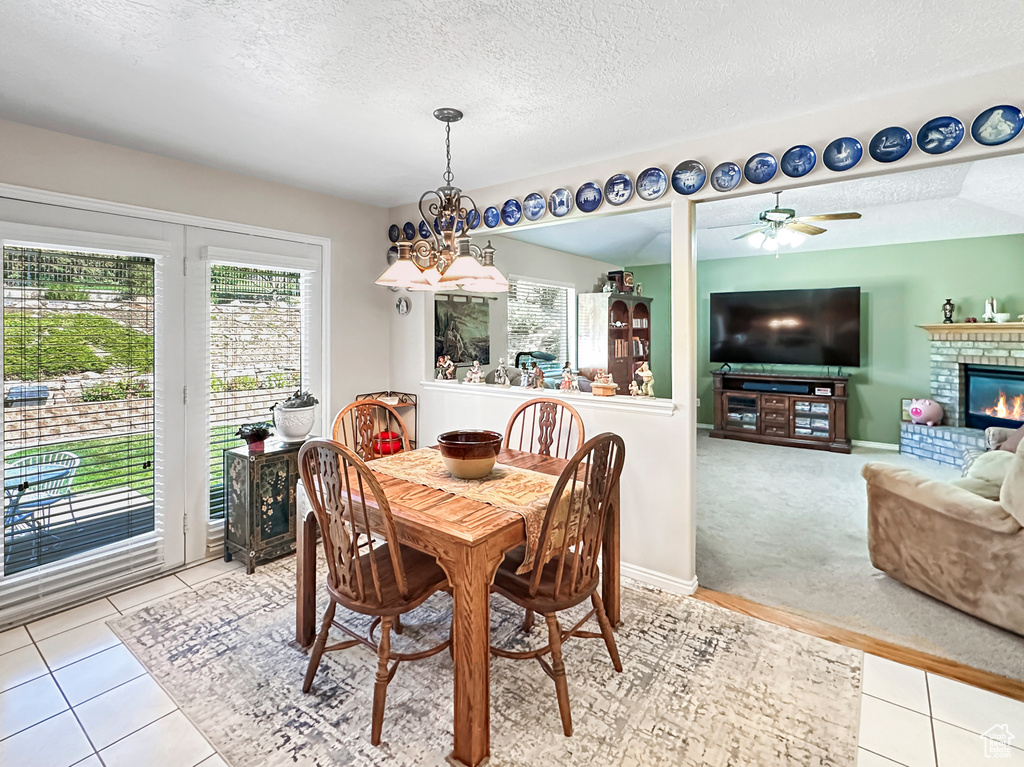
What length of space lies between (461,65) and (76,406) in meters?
2.56

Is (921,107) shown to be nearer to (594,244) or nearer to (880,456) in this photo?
(594,244)

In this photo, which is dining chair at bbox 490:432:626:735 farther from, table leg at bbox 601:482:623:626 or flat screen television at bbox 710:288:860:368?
flat screen television at bbox 710:288:860:368

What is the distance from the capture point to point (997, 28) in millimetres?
1713

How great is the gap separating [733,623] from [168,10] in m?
3.30

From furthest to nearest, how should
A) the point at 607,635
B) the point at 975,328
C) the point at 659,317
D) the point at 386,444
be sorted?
the point at 659,317
the point at 975,328
the point at 386,444
the point at 607,635

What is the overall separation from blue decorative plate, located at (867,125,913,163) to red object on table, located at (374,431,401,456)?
3.14 metres

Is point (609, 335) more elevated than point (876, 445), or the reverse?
point (609, 335)

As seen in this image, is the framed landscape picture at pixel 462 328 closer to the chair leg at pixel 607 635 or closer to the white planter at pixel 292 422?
the white planter at pixel 292 422

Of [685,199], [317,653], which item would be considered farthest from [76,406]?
[685,199]

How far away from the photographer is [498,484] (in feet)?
7.15

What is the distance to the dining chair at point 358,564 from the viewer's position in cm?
174

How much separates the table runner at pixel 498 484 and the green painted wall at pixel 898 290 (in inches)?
229

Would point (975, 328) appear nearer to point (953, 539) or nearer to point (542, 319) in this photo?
point (953, 539)

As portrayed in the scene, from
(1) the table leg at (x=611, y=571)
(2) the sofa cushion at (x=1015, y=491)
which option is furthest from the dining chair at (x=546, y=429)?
(2) the sofa cushion at (x=1015, y=491)
